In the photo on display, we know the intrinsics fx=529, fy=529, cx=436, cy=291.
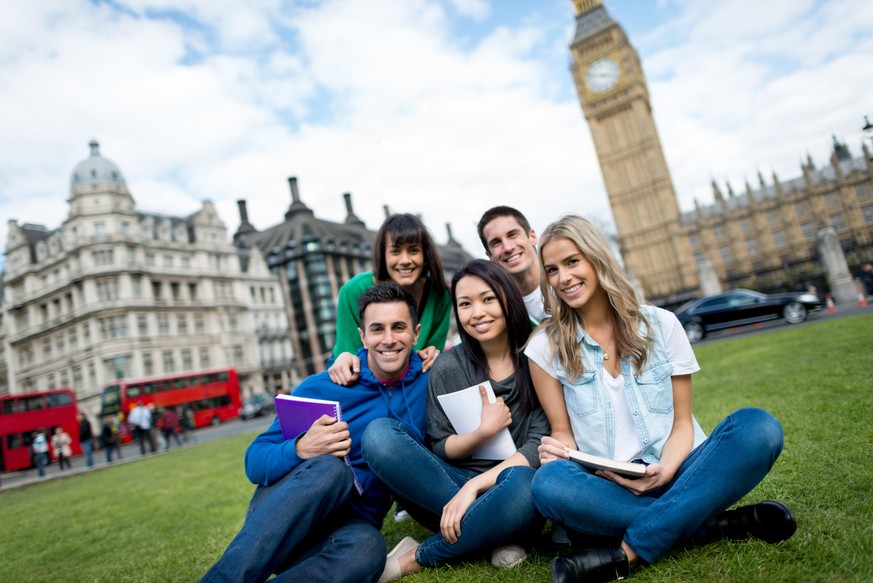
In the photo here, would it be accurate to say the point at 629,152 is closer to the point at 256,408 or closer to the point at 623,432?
the point at 256,408

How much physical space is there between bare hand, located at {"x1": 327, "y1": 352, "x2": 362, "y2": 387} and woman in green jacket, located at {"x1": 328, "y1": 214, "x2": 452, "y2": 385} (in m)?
0.67

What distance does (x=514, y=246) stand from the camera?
4.17m

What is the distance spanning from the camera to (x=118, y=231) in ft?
137

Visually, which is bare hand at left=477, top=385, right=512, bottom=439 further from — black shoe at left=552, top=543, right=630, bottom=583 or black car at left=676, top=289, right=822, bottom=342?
black car at left=676, top=289, right=822, bottom=342

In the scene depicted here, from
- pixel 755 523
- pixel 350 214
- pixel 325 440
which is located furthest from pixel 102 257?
pixel 755 523

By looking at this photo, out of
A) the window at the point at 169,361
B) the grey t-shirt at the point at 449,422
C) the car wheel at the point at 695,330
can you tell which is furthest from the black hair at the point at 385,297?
the window at the point at 169,361

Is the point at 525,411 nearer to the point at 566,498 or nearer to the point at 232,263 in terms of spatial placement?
the point at 566,498

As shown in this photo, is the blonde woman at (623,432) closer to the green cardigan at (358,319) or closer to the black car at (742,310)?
the green cardigan at (358,319)

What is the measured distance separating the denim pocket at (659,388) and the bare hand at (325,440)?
1.49 m

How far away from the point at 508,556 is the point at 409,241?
7.07 feet

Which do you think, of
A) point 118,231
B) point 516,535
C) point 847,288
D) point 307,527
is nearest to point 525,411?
point 516,535

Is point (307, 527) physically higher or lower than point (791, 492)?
higher

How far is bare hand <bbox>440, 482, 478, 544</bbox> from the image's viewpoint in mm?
2484

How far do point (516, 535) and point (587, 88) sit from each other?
74.2 m
